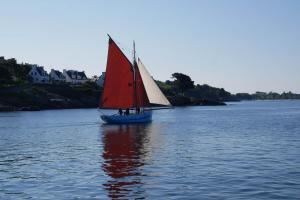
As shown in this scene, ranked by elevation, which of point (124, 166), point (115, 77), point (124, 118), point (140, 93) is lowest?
point (124, 166)

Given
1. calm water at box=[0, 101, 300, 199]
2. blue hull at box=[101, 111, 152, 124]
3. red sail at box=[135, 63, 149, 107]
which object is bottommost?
calm water at box=[0, 101, 300, 199]

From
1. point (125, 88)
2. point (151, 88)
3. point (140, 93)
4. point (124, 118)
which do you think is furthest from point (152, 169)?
point (151, 88)

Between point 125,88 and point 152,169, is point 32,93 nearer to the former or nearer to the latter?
point 125,88

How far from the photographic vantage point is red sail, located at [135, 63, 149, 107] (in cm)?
8300

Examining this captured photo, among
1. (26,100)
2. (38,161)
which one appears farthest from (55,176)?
(26,100)

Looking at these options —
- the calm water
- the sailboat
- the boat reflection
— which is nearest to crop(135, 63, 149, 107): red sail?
the sailboat

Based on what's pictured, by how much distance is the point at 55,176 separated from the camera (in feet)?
96.5

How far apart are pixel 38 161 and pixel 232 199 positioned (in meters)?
19.4

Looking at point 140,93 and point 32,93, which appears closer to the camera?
point 140,93

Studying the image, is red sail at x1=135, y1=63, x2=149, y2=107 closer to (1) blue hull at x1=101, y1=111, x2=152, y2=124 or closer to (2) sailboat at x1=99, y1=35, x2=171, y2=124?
(2) sailboat at x1=99, y1=35, x2=171, y2=124

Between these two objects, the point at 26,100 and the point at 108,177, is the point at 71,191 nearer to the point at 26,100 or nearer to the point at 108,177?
the point at 108,177

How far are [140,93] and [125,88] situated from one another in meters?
3.53

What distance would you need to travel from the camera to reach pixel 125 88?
267 feet

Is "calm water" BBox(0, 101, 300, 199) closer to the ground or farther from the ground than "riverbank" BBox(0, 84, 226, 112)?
closer to the ground
